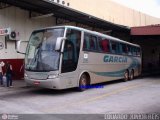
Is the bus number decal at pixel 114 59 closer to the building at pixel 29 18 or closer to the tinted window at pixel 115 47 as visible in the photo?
the tinted window at pixel 115 47

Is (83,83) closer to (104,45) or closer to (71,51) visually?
(71,51)

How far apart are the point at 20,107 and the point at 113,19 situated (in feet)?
79.2

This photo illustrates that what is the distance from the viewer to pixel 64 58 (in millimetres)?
14148

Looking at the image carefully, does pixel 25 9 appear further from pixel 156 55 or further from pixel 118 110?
pixel 156 55

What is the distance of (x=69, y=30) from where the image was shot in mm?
14664

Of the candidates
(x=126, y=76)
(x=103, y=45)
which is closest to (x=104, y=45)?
(x=103, y=45)

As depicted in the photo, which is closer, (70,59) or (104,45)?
(70,59)

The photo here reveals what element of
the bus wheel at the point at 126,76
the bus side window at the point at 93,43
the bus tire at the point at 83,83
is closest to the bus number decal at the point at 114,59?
Answer: the bus wheel at the point at 126,76

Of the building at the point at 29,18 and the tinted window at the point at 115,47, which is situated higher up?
the building at the point at 29,18

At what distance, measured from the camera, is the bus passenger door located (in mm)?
14188

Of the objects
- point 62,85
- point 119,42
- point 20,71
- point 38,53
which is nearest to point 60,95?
point 62,85

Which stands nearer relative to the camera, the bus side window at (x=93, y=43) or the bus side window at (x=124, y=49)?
the bus side window at (x=93, y=43)

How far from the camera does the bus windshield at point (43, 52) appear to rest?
45.8 feet

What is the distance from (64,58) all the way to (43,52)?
1.03 m
